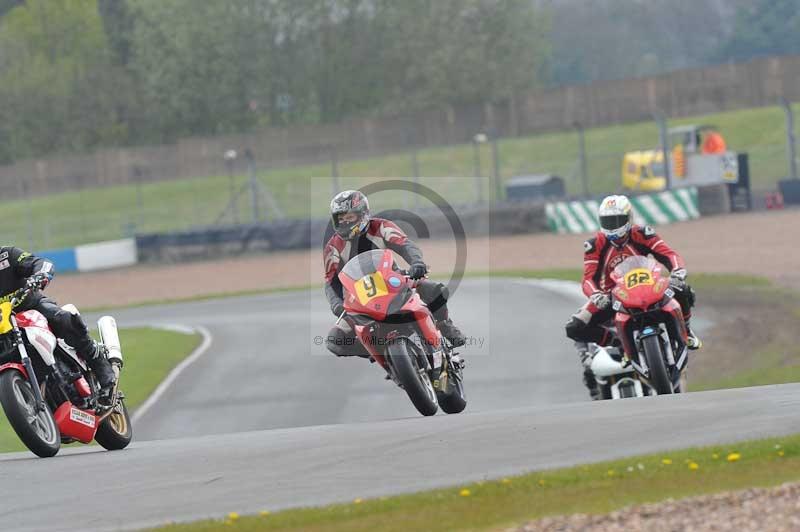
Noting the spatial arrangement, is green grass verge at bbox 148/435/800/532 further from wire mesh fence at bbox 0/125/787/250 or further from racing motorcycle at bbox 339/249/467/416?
wire mesh fence at bbox 0/125/787/250

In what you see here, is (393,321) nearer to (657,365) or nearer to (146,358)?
(657,365)

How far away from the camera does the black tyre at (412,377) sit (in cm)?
1041

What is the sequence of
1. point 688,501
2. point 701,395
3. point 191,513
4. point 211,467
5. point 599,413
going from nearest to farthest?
1. point 688,501
2. point 191,513
3. point 211,467
4. point 599,413
5. point 701,395

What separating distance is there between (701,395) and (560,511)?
149 inches

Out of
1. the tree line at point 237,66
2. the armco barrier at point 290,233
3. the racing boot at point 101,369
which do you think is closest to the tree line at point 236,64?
the tree line at point 237,66

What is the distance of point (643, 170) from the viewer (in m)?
42.2

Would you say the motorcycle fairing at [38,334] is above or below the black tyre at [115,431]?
above

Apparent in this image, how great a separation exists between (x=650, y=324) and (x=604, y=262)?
872 mm

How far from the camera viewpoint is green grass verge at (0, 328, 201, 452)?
55.2ft

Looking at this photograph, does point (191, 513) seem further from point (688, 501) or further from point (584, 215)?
point (584, 215)

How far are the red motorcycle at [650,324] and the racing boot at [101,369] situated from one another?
167 inches

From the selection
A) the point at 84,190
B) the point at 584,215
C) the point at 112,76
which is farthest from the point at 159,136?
the point at 584,215

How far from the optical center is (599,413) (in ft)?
31.3

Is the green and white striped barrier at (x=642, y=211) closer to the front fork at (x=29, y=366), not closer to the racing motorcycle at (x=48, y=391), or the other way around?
the racing motorcycle at (x=48, y=391)
